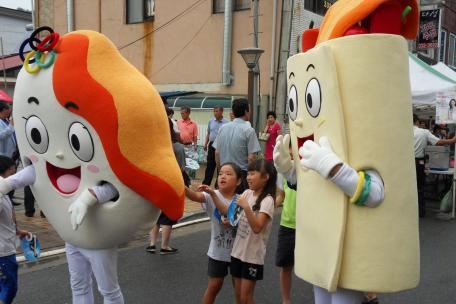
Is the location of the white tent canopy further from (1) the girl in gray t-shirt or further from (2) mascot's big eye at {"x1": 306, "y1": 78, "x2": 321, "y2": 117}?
(2) mascot's big eye at {"x1": 306, "y1": 78, "x2": 321, "y2": 117}

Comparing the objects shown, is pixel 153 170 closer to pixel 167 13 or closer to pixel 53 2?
pixel 167 13

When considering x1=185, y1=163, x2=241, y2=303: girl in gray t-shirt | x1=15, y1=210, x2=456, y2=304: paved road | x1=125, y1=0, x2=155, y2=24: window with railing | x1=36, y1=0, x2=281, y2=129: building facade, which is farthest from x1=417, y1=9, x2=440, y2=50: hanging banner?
x1=185, y1=163, x2=241, y2=303: girl in gray t-shirt

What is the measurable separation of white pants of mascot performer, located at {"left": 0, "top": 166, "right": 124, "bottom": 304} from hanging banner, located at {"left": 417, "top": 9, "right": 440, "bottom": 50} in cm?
1495

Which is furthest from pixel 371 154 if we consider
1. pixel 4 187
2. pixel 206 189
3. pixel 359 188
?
pixel 4 187

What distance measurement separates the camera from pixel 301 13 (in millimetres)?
12375

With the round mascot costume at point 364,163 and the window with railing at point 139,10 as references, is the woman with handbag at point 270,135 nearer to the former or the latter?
the round mascot costume at point 364,163

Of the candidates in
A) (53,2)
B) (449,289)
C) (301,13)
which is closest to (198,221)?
(449,289)

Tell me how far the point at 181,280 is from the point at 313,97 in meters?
2.75

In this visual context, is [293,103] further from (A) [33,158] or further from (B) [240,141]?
(B) [240,141]

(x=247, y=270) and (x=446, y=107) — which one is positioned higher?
(x=446, y=107)

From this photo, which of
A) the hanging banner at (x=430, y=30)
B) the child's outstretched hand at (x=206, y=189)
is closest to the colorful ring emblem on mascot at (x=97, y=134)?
the child's outstretched hand at (x=206, y=189)

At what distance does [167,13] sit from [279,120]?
491 centimetres

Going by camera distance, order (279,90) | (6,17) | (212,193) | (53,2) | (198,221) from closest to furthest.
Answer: (212,193)
(198,221)
(279,90)
(53,2)
(6,17)

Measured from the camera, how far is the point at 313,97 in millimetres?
2451
